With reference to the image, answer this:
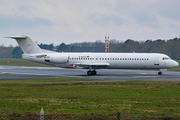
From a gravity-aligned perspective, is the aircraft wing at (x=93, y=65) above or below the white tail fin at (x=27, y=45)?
below

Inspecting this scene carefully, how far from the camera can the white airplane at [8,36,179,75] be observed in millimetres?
42469

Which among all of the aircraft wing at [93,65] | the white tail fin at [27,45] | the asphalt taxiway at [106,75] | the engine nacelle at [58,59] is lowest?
the asphalt taxiway at [106,75]

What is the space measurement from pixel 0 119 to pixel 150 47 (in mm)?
130255

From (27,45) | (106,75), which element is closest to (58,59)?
(27,45)

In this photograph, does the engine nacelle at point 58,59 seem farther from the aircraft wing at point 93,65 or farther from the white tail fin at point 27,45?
the white tail fin at point 27,45

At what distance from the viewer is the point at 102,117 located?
1238 centimetres

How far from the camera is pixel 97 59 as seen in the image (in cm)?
4319

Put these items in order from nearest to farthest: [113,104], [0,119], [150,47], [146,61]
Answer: [0,119] → [113,104] → [146,61] → [150,47]

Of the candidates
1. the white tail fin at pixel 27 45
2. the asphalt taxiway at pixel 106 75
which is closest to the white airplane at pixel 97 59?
the white tail fin at pixel 27 45

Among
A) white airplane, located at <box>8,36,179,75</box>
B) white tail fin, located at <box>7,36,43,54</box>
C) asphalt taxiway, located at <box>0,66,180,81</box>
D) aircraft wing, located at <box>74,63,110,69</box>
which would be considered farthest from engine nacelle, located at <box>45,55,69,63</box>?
white tail fin, located at <box>7,36,43,54</box>

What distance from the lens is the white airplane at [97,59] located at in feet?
139

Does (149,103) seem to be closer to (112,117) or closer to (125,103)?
(125,103)

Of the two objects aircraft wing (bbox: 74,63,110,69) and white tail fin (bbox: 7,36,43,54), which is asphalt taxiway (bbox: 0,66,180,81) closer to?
aircraft wing (bbox: 74,63,110,69)

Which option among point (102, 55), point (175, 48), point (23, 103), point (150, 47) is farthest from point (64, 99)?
point (150, 47)
